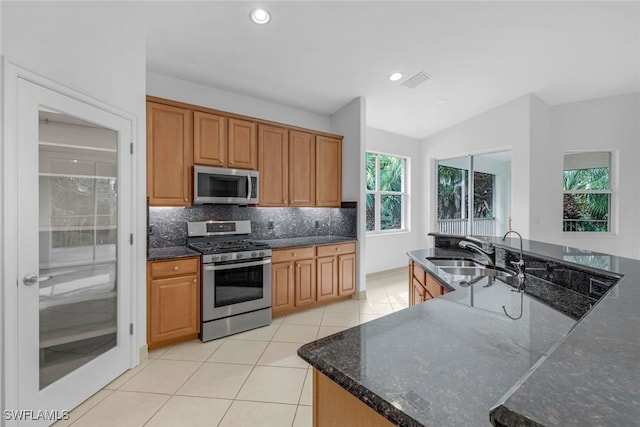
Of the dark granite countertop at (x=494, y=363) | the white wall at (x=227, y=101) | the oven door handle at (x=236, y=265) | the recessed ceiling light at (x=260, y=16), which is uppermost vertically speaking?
the recessed ceiling light at (x=260, y=16)

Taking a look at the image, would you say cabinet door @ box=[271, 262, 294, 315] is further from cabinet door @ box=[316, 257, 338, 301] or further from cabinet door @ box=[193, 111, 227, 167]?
cabinet door @ box=[193, 111, 227, 167]

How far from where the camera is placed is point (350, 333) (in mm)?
1015

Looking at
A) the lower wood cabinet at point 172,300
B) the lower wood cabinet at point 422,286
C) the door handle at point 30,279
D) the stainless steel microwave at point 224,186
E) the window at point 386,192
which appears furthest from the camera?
the window at point 386,192

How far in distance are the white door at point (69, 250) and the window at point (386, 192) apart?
12.9ft

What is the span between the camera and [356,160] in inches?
169

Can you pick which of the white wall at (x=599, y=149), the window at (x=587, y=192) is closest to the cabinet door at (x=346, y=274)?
the white wall at (x=599, y=149)

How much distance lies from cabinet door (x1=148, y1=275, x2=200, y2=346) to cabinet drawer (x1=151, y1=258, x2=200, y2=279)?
5 cm

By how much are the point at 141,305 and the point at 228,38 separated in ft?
8.33

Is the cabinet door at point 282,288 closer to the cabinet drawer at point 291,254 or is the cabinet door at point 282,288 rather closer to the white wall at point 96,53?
the cabinet drawer at point 291,254

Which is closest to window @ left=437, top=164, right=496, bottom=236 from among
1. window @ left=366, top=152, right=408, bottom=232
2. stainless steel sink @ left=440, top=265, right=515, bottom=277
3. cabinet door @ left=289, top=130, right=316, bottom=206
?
window @ left=366, top=152, right=408, bottom=232

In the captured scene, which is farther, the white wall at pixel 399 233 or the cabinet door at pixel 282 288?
the white wall at pixel 399 233

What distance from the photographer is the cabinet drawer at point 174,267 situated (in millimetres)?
2723

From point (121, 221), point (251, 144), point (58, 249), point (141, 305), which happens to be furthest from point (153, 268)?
point (251, 144)

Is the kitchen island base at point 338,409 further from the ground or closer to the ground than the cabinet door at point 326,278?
further from the ground
